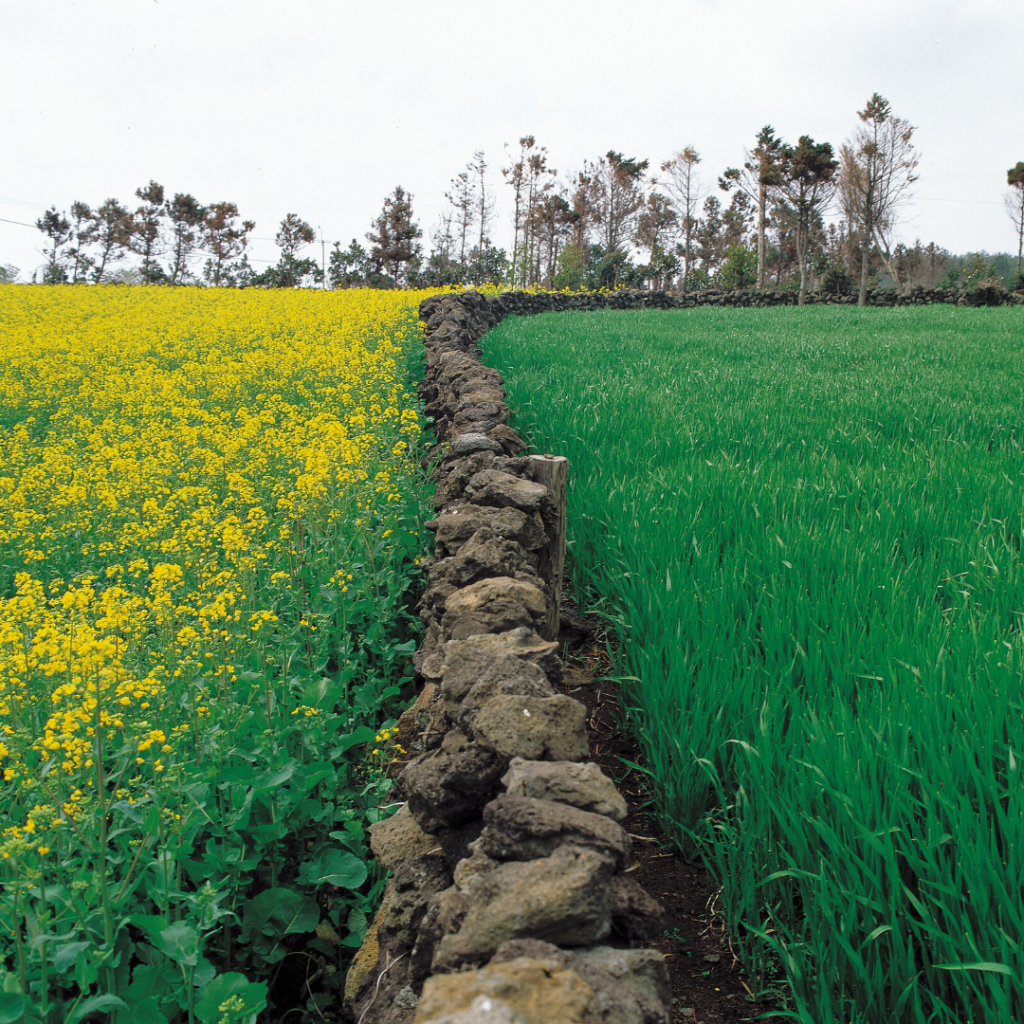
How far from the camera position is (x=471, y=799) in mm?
1697

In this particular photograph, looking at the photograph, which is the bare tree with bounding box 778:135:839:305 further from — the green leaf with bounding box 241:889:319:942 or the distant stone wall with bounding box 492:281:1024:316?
the green leaf with bounding box 241:889:319:942

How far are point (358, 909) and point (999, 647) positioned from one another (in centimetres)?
205

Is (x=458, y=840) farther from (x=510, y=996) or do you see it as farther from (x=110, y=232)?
(x=110, y=232)

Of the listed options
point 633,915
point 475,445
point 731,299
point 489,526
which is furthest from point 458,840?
point 731,299

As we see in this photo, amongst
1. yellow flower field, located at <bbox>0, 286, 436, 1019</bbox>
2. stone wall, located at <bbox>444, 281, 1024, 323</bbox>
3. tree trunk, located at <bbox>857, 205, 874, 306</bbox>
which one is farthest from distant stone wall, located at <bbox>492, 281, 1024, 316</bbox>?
yellow flower field, located at <bbox>0, 286, 436, 1019</bbox>

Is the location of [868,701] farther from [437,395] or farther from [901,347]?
[901,347]

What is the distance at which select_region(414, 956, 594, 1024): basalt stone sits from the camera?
35.7 inches

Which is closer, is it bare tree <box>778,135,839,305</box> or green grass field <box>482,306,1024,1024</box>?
green grass field <box>482,306,1024,1024</box>

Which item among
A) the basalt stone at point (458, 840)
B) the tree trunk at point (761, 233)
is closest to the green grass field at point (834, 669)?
the basalt stone at point (458, 840)

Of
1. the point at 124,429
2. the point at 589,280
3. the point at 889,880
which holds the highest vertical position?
the point at 589,280

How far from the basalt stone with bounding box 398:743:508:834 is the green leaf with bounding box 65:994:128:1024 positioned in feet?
2.33

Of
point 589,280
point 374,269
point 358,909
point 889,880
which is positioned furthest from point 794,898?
point 374,269

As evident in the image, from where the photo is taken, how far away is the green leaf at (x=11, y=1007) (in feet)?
4.75

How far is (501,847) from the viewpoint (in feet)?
4.40
